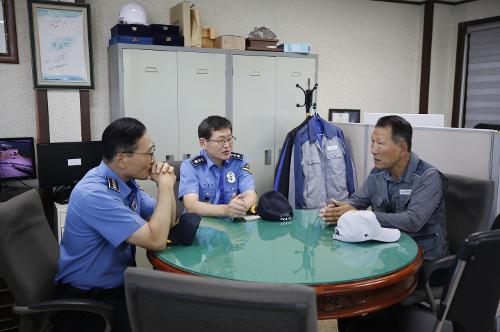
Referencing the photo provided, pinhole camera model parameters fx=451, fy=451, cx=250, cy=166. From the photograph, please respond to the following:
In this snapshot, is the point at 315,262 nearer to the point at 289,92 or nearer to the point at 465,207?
the point at 465,207

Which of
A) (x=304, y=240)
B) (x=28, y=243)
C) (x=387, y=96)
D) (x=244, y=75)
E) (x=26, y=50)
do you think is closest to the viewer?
(x=28, y=243)

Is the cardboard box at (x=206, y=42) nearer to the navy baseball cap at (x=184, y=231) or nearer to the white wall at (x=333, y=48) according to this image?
the white wall at (x=333, y=48)

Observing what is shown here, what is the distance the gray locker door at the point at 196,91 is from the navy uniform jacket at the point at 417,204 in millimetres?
1978

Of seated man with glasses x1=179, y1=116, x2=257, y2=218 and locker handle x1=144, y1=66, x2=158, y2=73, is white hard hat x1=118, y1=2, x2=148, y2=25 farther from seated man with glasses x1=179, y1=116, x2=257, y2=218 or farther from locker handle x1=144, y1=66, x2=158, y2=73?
seated man with glasses x1=179, y1=116, x2=257, y2=218

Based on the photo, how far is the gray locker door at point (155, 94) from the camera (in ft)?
12.0

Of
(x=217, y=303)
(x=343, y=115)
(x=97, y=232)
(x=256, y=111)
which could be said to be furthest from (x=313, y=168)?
(x=217, y=303)

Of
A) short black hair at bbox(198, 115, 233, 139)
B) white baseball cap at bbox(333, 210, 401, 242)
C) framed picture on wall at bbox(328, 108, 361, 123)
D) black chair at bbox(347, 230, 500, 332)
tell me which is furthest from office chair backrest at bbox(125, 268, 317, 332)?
framed picture on wall at bbox(328, 108, 361, 123)

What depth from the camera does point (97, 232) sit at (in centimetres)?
179

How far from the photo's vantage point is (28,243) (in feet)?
5.84

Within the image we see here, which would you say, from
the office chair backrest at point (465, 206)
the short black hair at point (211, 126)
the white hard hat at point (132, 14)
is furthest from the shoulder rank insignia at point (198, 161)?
the white hard hat at point (132, 14)

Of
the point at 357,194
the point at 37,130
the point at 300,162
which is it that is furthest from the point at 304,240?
the point at 37,130

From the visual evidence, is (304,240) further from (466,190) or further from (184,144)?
(184,144)

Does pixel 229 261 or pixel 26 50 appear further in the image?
pixel 26 50

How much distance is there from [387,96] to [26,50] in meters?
4.05
